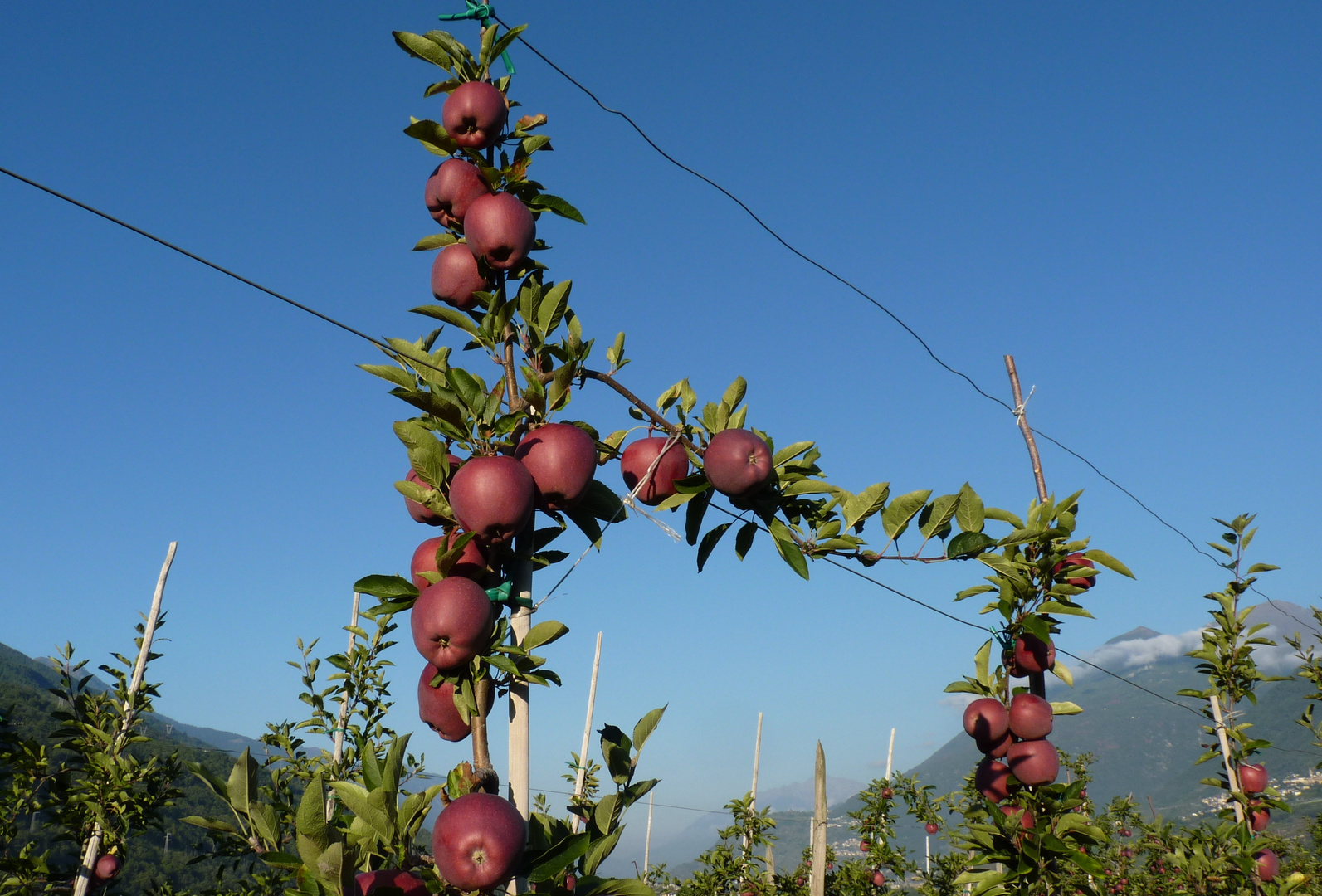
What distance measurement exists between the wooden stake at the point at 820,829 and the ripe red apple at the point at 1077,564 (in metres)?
3.49

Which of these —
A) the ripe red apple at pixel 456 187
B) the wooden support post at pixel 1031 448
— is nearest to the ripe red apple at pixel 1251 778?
the wooden support post at pixel 1031 448

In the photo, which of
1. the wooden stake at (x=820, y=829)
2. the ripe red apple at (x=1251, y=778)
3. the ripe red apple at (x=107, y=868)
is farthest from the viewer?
the ripe red apple at (x=107, y=868)

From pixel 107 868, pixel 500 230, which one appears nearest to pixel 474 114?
pixel 500 230

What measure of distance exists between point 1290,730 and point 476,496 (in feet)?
801

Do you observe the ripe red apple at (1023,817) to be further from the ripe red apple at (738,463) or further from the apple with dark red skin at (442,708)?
the apple with dark red skin at (442,708)

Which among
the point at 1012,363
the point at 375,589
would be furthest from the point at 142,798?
the point at 1012,363

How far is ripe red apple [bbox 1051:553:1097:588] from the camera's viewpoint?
3.23 meters

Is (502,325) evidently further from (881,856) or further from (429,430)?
(881,856)

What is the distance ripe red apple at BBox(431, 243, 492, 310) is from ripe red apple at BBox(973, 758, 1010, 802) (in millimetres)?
3008

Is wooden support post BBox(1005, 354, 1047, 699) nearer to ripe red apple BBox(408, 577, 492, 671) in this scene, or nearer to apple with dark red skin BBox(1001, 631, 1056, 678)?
apple with dark red skin BBox(1001, 631, 1056, 678)

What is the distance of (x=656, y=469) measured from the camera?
2066 millimetres

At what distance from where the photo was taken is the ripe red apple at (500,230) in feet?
6.30

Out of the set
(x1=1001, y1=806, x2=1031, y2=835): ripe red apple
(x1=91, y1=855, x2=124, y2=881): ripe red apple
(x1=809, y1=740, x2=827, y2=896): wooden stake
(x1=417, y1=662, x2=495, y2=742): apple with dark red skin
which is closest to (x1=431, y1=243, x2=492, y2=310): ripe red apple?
(x1=417, y1=662, x2=495, y2=742): apple with dark red skin

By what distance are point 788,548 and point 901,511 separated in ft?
1.03
